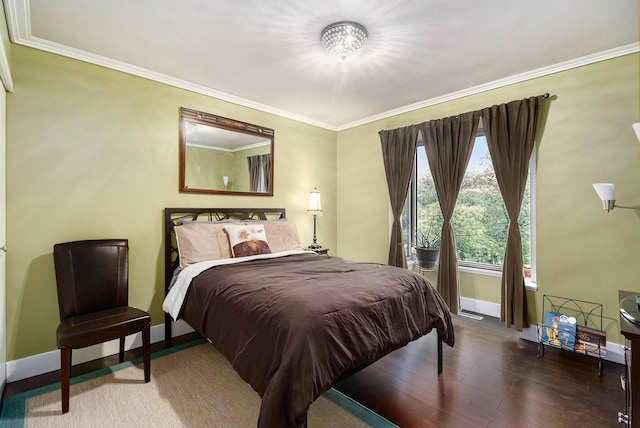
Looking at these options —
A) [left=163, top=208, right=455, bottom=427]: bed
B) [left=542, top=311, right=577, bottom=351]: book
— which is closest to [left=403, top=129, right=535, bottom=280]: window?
[left=542, top=311, right=577, bottom=351]: book

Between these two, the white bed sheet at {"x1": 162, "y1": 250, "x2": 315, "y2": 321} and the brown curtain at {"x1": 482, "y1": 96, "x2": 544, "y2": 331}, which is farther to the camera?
the brown curtain at {"x1": 482, "y1": 96, "x2": 544, "y2": 331}

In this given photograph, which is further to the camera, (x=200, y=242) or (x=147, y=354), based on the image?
(x=200, y=242)

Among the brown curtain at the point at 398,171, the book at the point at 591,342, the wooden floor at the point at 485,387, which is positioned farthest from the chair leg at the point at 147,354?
the book at the point at 591,342

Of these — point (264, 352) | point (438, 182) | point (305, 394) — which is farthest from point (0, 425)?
point (438, 182)

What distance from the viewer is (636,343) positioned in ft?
4.00

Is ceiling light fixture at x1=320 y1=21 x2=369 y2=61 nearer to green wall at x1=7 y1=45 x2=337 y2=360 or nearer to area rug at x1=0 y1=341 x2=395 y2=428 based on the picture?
green wall at x1=7 y1=45 x2=337 y2=360

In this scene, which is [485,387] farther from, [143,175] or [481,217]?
[143,175]

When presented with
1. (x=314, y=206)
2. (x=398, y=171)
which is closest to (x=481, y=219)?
(x=398, y=171)

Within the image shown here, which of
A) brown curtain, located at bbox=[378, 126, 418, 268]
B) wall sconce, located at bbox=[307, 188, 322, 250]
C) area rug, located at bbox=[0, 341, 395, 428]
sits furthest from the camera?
wall sconce, located at bbox=[307, 188, 322, 250]

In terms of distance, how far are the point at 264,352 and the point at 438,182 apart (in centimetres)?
289

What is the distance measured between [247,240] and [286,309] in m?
1.61

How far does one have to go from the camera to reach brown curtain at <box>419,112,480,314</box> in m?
3.42

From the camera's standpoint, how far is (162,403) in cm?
199

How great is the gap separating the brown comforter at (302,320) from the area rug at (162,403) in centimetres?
39
